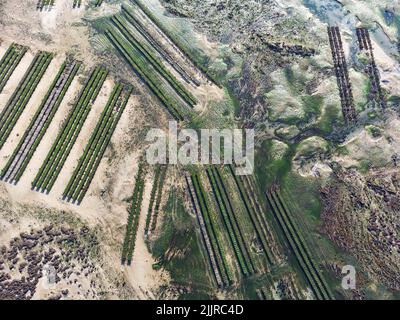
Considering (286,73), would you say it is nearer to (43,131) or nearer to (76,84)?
(76,84)

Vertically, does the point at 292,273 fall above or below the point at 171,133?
below

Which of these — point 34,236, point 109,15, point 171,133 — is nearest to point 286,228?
point 171,133

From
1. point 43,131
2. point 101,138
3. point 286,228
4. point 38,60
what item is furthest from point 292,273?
point 38,60

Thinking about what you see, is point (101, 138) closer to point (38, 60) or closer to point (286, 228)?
point (38, 60)

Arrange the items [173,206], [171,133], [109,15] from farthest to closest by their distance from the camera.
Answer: [109,15]
[171,133]
[173,206]
